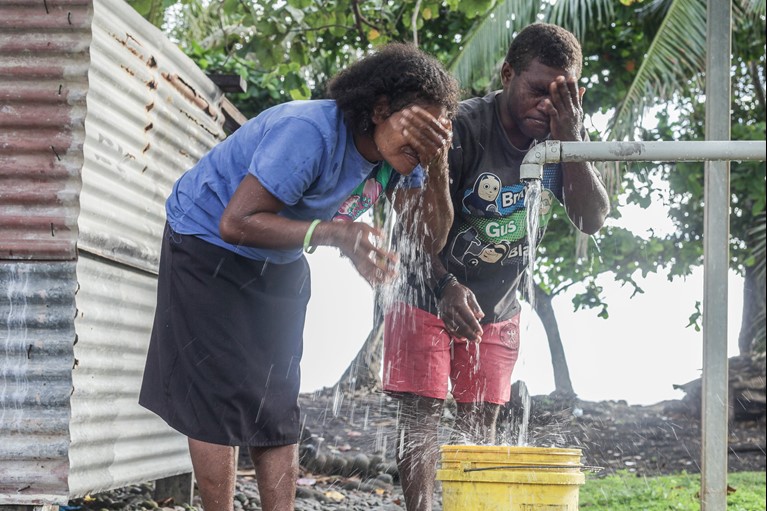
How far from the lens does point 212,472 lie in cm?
292

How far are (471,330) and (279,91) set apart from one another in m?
7.55

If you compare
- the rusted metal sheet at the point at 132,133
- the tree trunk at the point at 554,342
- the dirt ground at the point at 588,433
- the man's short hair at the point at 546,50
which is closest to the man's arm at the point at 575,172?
the man's short hair at the point at 546,50

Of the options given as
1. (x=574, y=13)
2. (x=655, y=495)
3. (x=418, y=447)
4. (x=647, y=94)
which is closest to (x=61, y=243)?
(x=418, y=447)

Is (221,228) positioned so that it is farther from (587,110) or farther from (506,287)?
(587,110)

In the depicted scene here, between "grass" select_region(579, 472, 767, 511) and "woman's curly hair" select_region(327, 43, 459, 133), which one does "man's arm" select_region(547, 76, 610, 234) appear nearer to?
"woman's curly hair" select_region(327, 43, 459, 133)

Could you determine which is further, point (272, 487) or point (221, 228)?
point (272, 487)

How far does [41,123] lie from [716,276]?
8.38ft

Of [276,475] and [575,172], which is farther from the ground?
[575,172]

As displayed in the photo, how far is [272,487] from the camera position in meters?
2.99

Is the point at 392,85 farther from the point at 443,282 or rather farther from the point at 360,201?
the point at 443,282

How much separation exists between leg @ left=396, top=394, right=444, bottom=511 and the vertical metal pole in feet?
3.25

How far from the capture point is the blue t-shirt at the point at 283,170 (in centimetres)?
270

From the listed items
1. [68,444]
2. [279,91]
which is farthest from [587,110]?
[68,444]

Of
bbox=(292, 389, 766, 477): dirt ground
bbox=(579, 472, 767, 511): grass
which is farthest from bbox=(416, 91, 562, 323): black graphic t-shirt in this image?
bbox=(292, 389, 766, 477): dirt ground
